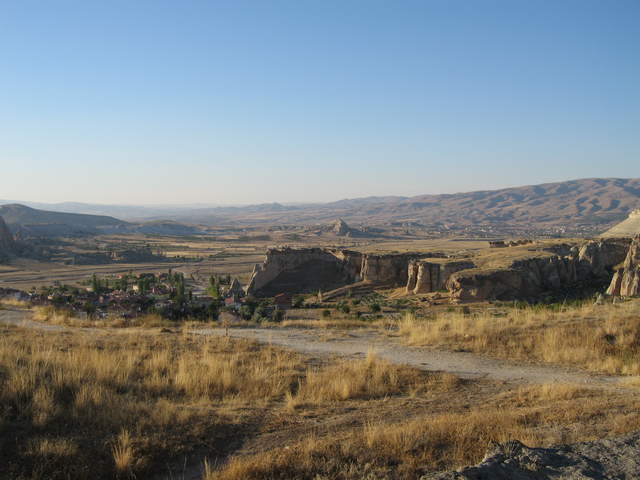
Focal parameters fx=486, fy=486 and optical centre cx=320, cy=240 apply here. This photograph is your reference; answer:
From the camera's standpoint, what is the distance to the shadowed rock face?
13.5ft

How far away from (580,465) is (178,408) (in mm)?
4661

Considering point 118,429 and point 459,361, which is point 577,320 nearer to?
point 459,361

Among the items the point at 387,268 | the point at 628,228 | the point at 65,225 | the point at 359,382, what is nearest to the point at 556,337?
the point at 359,382

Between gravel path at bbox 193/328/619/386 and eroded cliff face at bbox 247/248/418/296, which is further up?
gravel path at bbox 193/328/619/386

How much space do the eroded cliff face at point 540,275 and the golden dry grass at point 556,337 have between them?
1499cm

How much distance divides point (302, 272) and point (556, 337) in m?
32.8

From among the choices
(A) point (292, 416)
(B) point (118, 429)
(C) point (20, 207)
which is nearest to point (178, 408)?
(B) point (118, 429)

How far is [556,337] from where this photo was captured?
10.8 meters

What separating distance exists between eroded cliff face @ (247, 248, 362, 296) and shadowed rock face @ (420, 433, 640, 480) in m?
35.4

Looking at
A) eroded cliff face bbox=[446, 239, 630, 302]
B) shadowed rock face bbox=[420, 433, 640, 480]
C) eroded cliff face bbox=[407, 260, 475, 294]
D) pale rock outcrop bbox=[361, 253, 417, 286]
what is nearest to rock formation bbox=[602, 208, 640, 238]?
eroded cliff face bbox=[446, 239, 630, 302]

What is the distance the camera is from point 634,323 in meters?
11.3

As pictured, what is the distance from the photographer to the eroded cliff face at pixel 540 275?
28.5 metres

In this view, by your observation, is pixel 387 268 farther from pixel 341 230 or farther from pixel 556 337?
pixel 341 230

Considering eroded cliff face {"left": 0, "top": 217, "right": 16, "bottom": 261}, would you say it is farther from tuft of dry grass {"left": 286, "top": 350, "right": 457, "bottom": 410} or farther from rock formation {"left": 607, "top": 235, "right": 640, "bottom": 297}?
tuft of dry grass {"left": 286, "top": 350, "right": 457, "bottom": 410}
